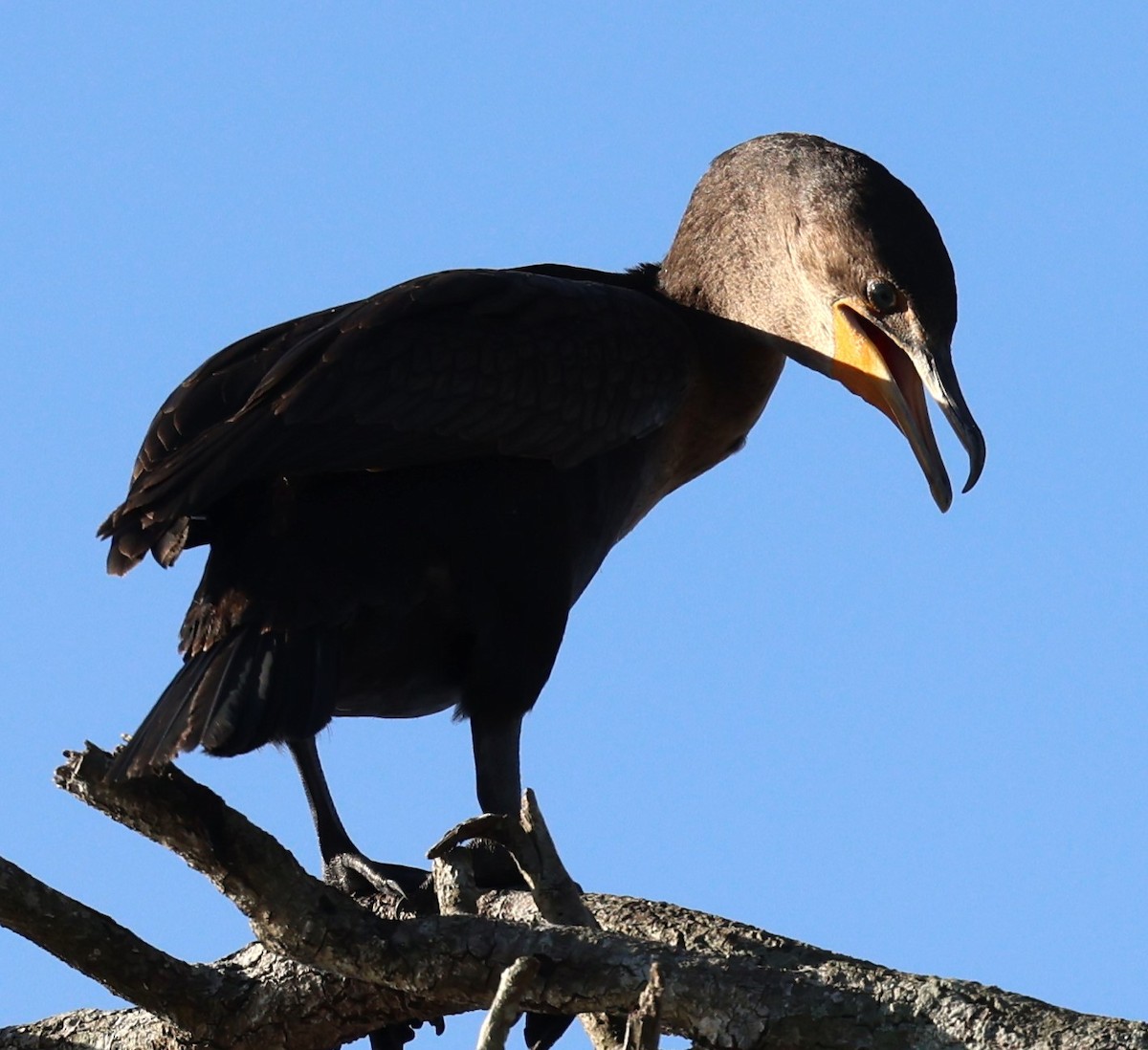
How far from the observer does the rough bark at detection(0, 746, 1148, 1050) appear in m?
3.60

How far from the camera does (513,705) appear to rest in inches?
189

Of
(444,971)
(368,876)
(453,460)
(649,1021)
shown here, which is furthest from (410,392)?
(649,1021)

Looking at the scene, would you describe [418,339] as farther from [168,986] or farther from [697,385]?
[168,986]

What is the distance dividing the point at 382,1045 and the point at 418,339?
1.67m

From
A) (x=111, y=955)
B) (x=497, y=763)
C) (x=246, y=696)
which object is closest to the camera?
(x=111, y=955)

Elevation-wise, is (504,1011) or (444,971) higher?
(444,971)

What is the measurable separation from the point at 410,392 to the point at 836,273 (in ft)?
4.39

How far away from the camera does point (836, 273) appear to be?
5.32 meters

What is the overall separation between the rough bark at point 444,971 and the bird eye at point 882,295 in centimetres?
176

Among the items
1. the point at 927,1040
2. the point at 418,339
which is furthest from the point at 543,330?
the point at 927,1040

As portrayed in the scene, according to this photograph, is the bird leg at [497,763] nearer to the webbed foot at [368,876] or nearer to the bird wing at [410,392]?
the webbed foot at [368,876]

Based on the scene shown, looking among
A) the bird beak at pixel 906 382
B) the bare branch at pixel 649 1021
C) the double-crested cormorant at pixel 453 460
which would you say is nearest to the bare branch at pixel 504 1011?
the bare branch at pixel 649 1021

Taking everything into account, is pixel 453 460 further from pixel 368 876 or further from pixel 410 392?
pixel 368 876

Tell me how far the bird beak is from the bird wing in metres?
0.46
